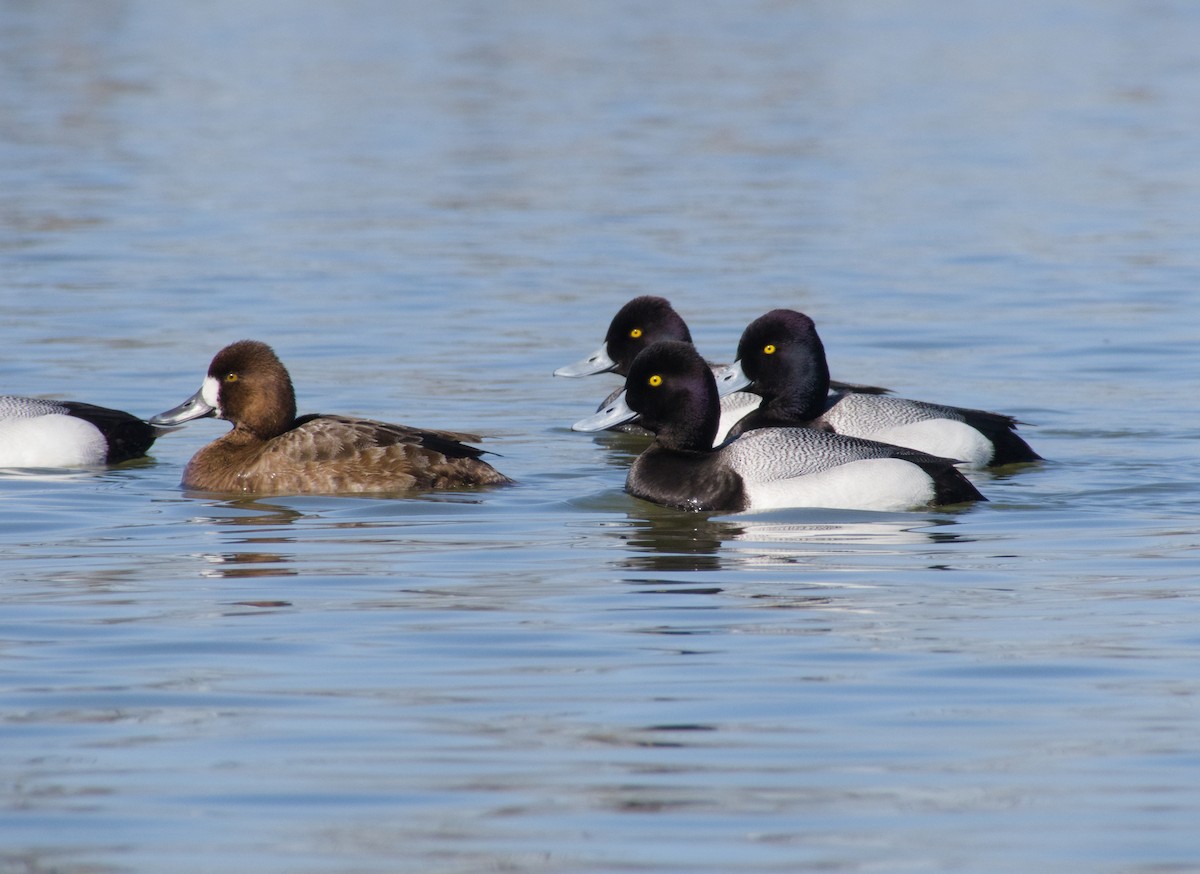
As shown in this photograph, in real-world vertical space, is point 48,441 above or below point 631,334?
below

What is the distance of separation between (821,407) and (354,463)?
283 cm

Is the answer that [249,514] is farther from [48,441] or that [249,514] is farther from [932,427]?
[932,427]

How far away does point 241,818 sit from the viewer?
197 inches

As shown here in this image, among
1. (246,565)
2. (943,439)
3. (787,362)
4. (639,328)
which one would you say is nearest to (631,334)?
(639,328)

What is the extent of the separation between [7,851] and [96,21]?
43266 millimetres

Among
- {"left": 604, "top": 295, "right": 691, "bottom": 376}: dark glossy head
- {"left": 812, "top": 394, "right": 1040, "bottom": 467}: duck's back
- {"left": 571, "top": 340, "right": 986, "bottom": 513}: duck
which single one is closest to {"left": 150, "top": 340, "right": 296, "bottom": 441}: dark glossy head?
{"left": 571, "top": 340, "right": 986, "bottom": 513}: duck

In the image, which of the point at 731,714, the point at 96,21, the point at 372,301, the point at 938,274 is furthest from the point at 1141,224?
the point at 96,21

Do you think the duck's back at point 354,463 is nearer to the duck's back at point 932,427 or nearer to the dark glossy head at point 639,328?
the duck's back at point 932,427

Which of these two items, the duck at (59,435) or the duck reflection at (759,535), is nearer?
the duck reflection at (759,535)

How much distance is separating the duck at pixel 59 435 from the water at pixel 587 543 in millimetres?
218

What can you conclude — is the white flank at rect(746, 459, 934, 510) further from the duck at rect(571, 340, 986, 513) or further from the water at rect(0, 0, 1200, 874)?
the water at rect(0, 0, 1200, 874)

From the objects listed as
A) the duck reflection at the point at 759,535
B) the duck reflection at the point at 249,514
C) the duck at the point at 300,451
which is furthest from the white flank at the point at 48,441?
the duck reflection at the point at 759,535

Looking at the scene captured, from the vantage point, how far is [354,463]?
9.77 metres

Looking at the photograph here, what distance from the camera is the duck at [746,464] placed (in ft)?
31.0
